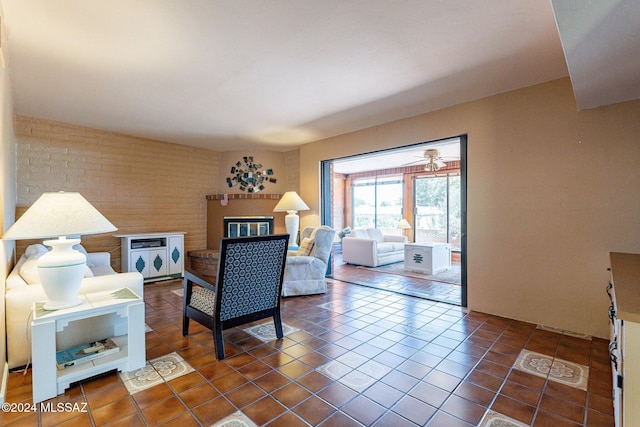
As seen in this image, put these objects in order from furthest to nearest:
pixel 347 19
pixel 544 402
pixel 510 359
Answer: pixel 510 359
pixel 347 19
pixel 544 402

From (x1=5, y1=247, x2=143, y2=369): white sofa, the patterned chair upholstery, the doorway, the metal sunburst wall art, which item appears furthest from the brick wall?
the patterned chair upholstery

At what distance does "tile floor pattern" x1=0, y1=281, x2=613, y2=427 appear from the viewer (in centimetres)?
163

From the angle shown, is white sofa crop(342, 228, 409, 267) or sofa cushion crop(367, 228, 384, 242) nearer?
white sofa crop(342, 228, 409, 267)

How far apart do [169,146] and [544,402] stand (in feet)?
18.9

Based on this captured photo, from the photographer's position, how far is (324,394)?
1834mm

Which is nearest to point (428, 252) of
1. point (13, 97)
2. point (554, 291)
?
point (554, 291)

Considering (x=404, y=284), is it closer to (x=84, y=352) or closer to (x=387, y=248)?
(x=387, y=248)

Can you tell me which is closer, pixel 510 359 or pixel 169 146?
pixel 510 359

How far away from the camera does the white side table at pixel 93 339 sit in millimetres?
1763

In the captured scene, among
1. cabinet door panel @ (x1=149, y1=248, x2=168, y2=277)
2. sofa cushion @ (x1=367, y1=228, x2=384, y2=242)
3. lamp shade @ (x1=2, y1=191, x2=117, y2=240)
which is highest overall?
lamp shade @ (x1=2, y1=191, x2=117, y2=240)

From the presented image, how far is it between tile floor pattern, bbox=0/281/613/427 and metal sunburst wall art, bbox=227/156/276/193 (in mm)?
3328

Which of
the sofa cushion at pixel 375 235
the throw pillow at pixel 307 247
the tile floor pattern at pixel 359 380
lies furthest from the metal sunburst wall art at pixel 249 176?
the tile floor pattern at pixel 359 380

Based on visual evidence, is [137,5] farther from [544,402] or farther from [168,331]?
[544,402]

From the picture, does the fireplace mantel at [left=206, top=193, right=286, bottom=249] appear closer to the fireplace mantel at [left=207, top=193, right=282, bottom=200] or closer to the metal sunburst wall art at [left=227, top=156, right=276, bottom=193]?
the fireplace mantel at [left=207, top=193, right=282, bottom=200]
